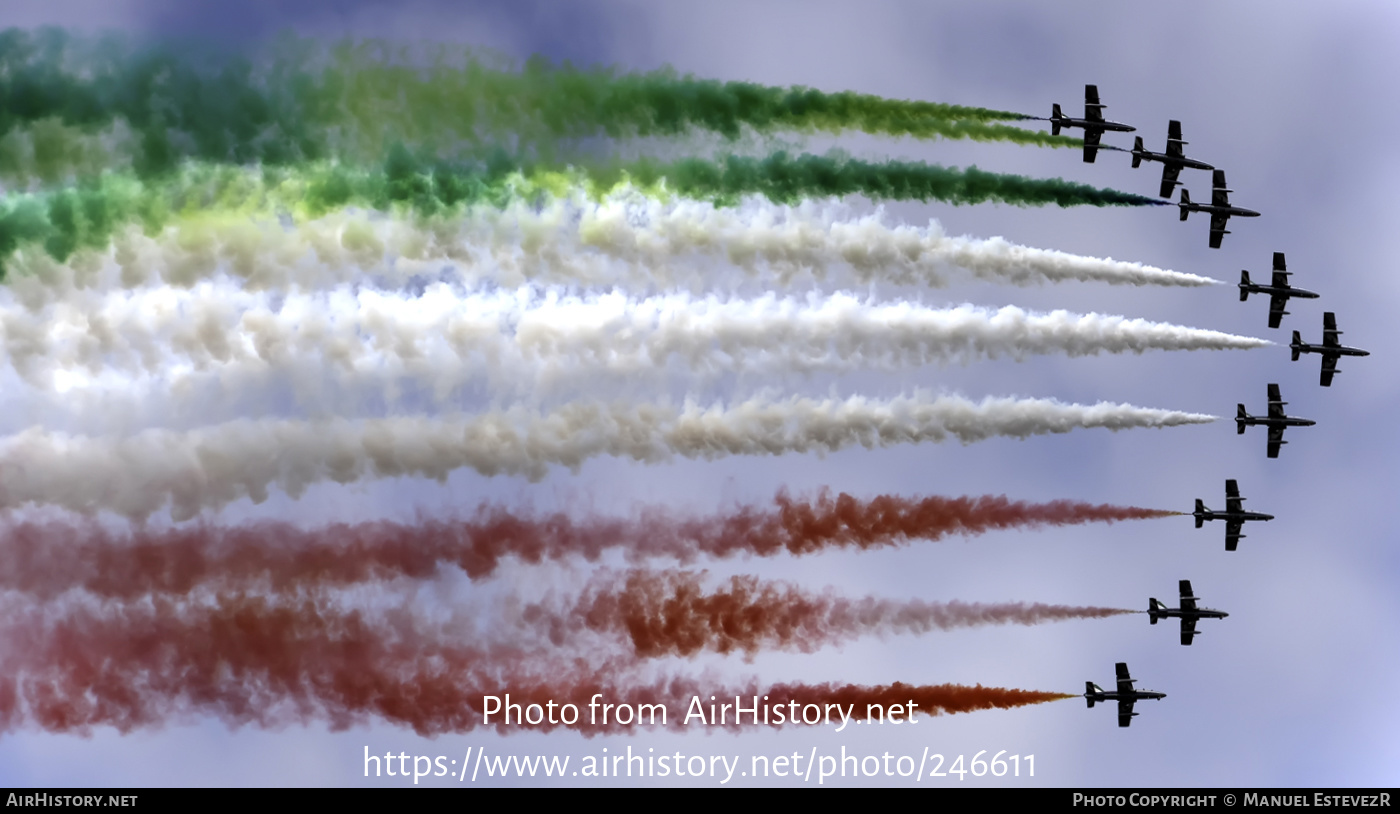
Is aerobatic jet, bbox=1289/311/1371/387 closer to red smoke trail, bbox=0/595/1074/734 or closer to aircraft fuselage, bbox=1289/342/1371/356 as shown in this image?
aircraft fuselage, bbox=1289/342/1371/356

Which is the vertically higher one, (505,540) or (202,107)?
(202,107)

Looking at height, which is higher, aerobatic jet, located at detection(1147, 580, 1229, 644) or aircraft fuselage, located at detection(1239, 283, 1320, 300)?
aircraft fuselage, located at detection(1239, 283, 1320, 300)

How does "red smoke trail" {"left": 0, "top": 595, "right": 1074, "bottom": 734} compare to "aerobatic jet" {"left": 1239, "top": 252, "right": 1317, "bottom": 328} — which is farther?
"aerobatic jet" {"left": 1239, "top": 252, "right": 1317, "bottom": 328}

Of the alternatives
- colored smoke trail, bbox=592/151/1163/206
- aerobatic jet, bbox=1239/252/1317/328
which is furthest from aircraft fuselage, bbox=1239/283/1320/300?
colored smoke trail, bbox=592/151/1163/206

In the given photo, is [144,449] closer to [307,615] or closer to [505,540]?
[307,615]

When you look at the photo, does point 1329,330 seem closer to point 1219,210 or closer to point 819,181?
point 1219,210
